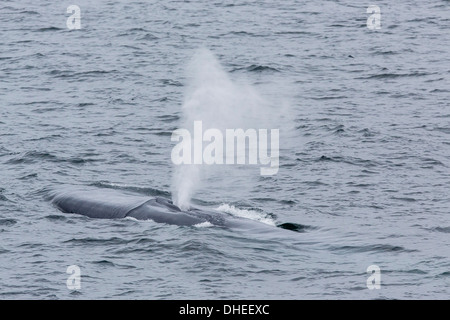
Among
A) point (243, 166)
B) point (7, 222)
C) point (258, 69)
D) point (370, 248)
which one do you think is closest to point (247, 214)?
point (370, 248)

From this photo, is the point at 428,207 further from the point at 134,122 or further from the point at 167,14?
the point at 167,14

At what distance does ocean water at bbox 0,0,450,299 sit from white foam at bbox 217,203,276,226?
7 cm

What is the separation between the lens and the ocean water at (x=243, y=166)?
29375mm

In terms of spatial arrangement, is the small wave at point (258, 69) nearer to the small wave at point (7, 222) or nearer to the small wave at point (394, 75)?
the small wave at point (394, 75)

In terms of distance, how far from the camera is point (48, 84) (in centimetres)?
5775

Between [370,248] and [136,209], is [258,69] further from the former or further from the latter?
[370,248]

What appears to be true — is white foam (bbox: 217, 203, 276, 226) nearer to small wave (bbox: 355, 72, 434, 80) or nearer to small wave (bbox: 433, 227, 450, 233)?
small wave (bbox: 433, 227, 450, 233)

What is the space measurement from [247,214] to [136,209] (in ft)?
12.9

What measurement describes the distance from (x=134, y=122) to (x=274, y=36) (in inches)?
842

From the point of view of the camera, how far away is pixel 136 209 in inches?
1366

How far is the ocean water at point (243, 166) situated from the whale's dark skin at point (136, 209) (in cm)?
61

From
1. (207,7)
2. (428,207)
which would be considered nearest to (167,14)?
(207,7)

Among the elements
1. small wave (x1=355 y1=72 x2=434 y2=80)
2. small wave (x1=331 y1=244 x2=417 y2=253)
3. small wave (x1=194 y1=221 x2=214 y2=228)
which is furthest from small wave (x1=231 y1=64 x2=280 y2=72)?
small wave (x1=331 y1=244 x2=417 y2=253)
